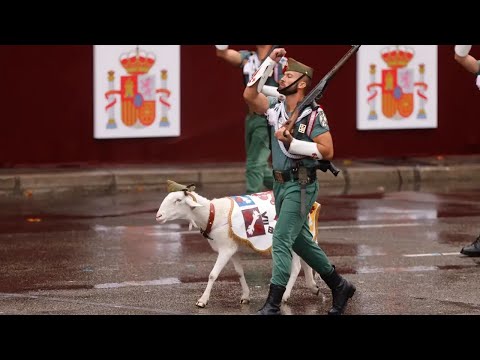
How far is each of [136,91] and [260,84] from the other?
7871 millimetres

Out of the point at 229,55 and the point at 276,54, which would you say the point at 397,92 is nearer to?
the point at 229,55

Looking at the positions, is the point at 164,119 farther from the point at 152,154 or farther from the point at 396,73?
the point at 396,73

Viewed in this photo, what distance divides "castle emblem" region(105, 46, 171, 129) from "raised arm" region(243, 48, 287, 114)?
766 cm

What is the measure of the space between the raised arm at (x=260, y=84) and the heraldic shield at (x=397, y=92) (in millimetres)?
8959

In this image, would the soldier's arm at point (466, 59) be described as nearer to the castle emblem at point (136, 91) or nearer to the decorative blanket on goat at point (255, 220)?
the decorative blanket on goat at point (255, 220)

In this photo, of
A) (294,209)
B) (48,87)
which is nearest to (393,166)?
(48,87)

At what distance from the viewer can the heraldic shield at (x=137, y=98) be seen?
58.1ft

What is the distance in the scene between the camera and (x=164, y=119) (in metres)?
18.1

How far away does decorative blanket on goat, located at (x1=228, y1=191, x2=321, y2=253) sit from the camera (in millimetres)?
10430

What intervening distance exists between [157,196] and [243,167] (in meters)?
1.79

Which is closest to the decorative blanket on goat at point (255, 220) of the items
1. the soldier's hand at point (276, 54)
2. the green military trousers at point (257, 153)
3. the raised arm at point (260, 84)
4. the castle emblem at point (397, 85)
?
the raised arm at point (260, 84)

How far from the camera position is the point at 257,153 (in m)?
14.2

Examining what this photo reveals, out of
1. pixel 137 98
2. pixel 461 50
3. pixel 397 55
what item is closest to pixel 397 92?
pixel 397 55

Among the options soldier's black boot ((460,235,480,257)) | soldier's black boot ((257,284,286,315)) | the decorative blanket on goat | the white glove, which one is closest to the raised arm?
the decorative blanket on goat
